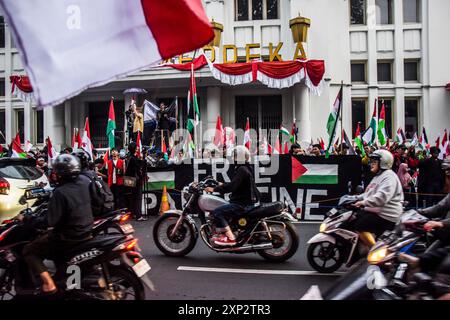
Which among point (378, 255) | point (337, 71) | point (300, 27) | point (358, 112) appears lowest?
point (378, 255)

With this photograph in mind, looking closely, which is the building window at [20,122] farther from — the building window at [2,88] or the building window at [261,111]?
the building window at [261,111]

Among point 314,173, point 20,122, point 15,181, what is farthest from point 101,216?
point 20,122

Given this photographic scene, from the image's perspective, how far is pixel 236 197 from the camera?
701 cm

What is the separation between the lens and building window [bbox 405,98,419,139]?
23.0 m

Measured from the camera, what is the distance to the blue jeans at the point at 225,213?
6.87 m

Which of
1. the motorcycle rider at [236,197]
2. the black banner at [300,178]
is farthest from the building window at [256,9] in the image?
Answer: the motorcycle rider at [236,197]

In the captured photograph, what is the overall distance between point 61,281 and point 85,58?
9.32ft

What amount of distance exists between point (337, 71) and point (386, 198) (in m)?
17.1

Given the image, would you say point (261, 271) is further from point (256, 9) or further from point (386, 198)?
point (256, 9)

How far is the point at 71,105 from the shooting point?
23.5 m

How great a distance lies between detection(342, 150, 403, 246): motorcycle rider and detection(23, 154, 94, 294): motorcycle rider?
3614mm

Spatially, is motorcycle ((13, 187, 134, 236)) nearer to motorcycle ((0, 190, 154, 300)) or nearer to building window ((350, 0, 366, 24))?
motorcycle ((0, 190, 154, 300))

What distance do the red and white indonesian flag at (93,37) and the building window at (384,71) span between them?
22.7 metres

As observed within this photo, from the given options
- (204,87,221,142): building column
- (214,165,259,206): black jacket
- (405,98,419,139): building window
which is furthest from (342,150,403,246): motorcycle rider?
(405,98,419,139): building window
